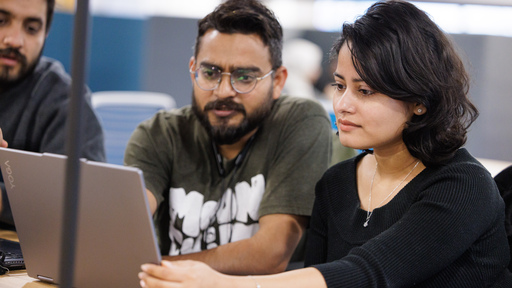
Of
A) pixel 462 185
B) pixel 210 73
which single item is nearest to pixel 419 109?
pixel 462 185

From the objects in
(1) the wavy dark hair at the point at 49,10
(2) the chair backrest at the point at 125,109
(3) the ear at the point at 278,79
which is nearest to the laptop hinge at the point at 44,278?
(3) the ear at the point at 278,79

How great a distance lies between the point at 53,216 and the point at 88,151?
0.87 metres

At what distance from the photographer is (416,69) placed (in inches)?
51.5

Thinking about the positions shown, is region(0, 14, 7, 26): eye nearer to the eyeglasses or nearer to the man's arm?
the eyeglasses

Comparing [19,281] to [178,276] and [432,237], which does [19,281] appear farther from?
[432,237]

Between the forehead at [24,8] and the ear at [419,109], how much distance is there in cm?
132

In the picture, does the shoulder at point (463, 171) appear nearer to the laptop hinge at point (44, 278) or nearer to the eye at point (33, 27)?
the laptop hinge at point (44, 278)

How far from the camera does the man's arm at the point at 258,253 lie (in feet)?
5.42

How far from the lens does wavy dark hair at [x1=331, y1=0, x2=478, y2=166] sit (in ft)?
4.29

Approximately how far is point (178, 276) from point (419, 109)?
0.67 metres

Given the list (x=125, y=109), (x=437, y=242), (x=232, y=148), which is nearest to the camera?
(x=437, y=242)

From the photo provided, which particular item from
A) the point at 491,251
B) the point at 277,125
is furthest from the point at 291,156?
the point at 491,251

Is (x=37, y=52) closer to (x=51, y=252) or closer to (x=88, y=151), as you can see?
(x=88, y=151)

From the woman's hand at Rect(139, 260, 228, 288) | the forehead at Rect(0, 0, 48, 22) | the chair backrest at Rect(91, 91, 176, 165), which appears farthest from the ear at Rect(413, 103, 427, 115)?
the chair backrest at Rect(91, 91, 176, 165)
